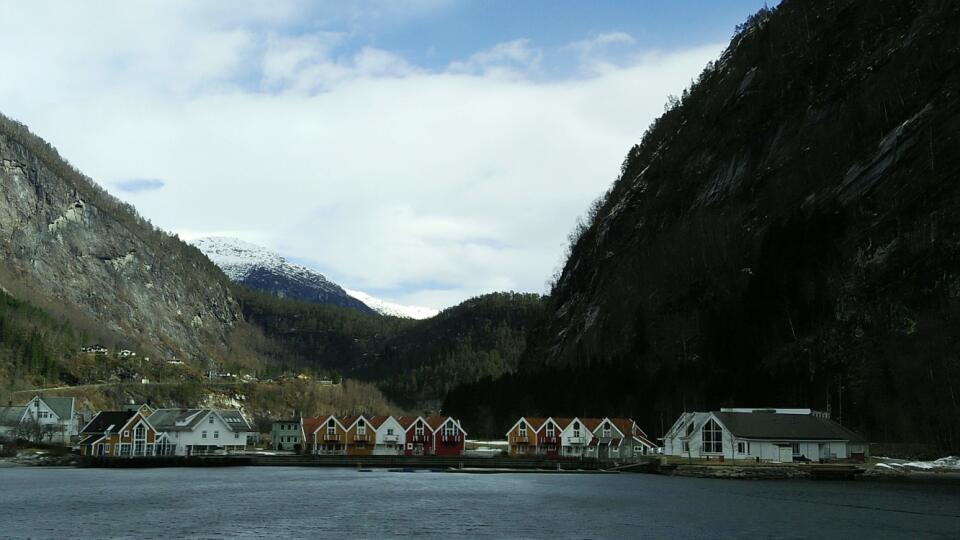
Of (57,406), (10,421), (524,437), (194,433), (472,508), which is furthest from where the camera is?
(57,406)

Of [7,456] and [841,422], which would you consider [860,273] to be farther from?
[7,456]

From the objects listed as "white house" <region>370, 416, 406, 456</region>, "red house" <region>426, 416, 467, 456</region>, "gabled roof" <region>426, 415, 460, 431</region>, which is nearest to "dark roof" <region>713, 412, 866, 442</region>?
"red house" <region>426, 416, 467, 456</region>

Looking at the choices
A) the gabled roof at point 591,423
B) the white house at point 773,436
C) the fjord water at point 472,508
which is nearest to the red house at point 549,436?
the gabled roof at point 591,423

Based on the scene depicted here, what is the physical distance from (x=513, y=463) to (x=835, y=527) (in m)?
85.6

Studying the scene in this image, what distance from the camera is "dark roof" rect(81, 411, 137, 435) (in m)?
168

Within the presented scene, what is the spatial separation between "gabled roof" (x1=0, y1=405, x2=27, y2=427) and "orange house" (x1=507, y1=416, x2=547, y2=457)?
89790 mm

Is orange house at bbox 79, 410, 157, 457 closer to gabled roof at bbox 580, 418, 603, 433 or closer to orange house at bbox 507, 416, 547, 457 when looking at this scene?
orange house at bbox 507, 416, 547, 457

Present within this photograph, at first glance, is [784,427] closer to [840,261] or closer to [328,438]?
[840,261]

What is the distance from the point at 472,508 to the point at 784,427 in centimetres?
5964

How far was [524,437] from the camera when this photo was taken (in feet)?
544

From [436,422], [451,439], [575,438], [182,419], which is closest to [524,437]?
[575,438]

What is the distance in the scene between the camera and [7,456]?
527 ft

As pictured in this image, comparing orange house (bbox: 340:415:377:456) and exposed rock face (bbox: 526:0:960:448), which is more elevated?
exposed rock face (bbox: 526:0:960:448)

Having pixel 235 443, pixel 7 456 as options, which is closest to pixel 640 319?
pixel 235 443
